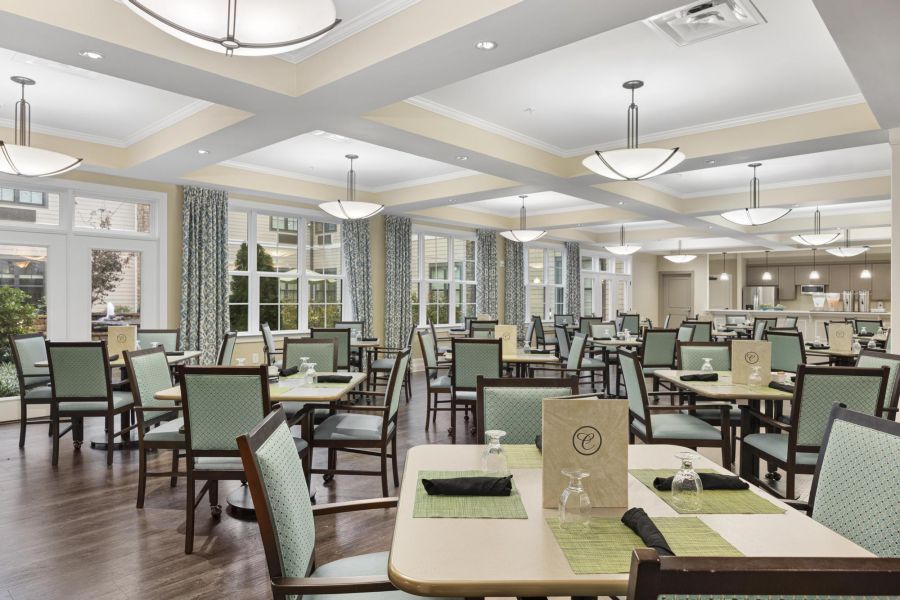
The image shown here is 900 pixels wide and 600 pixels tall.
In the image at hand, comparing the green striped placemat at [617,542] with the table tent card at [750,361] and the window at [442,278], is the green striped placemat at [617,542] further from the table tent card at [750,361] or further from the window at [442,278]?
the window at [442,278]

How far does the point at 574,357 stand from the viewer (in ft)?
20.0

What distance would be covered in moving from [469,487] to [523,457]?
48 centimetres

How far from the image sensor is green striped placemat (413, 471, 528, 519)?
4.98ft

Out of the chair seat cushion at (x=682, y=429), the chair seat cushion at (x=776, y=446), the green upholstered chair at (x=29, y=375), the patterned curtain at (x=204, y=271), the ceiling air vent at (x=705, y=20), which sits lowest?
the chair seat cushion at (x=776, y=446)

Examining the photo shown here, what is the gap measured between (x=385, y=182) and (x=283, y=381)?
5195mm

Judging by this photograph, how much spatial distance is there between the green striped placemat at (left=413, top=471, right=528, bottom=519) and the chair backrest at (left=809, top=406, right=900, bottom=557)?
3.23 feet

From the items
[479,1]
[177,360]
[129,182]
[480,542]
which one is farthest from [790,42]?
[129,182]

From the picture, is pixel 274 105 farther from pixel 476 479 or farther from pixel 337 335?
pixel 476 479

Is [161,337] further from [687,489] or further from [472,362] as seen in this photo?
[687,489]

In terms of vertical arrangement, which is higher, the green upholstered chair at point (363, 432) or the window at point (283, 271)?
the window at point (283, 271)

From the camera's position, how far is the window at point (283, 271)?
8.34 metres

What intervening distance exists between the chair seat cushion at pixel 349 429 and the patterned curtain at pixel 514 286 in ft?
28.2

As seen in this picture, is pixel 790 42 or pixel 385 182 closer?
pixel 790 42

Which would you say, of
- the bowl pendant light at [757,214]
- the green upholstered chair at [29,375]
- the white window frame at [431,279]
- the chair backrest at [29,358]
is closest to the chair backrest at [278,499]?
the green upholstered chair at [29,375]
